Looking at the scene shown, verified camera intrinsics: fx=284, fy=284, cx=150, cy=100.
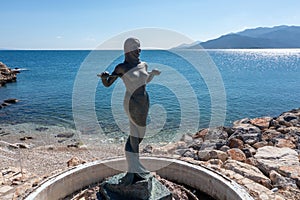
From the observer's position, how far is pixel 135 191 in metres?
5.13

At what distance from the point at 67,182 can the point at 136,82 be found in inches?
118

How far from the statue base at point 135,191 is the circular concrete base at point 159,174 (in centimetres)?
128

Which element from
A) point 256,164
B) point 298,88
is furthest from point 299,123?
point 298,88

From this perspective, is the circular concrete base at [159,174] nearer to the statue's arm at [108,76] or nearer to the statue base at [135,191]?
the statue base at [135,191]

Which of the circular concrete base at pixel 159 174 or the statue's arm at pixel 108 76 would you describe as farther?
the circular concrete base at pixel 159 174

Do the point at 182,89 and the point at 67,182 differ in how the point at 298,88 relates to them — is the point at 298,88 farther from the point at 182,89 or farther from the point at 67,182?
the point at 67,182

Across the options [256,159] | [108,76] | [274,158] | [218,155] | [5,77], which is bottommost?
[5,77]

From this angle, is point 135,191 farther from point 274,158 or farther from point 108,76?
point 274,158

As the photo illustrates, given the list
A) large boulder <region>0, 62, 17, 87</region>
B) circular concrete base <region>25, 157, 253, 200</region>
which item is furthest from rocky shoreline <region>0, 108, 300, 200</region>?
large boulder <region>0, 62, 17, 87</region>

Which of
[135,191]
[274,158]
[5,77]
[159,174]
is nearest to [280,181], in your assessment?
[274,158]

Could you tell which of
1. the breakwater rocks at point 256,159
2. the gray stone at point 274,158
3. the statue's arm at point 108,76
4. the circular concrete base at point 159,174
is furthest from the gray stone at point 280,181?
the statue's arm at point 108,76

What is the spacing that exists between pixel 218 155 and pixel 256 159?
1.21m

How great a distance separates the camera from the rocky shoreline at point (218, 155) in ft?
21.3

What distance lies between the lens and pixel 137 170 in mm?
5293
